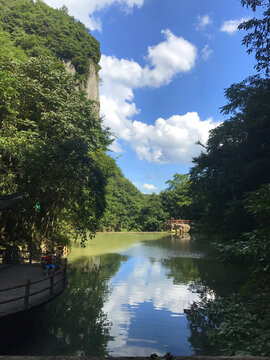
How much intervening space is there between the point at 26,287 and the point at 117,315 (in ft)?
16.3

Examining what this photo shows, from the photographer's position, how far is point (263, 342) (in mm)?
5090

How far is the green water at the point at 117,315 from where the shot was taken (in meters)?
7.88

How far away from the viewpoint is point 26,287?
7340 mm

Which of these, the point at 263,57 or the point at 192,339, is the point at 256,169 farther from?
the point at 192,339

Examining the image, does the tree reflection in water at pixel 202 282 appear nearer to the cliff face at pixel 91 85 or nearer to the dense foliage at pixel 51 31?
the dense foliage at pixel 51 31

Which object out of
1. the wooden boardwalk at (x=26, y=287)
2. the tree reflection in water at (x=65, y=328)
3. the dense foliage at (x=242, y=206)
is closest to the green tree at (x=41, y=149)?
the wooden boardwalk at (x=26, y=287)

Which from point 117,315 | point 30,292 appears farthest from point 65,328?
point 117,315

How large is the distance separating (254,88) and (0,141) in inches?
512

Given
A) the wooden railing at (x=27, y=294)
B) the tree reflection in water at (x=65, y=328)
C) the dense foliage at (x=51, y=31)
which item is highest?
the dense foliage at (x=51, y=31)

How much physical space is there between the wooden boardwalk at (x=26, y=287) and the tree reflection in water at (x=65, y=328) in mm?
377

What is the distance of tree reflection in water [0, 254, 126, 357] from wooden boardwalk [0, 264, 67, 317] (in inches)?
14.9

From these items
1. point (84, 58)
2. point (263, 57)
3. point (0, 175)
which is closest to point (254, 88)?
point (263, 57)

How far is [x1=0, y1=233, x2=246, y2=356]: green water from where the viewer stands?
25.9 ft

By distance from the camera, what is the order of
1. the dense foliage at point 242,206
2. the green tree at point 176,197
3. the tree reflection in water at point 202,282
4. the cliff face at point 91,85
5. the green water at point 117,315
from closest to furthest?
1. the dense foliage at point 242,206
2. the green water at point 117,315
3. the tree reflection in water at point 202,282
4. the cliff face at point 91,85
5. the green tree at point 176,197
